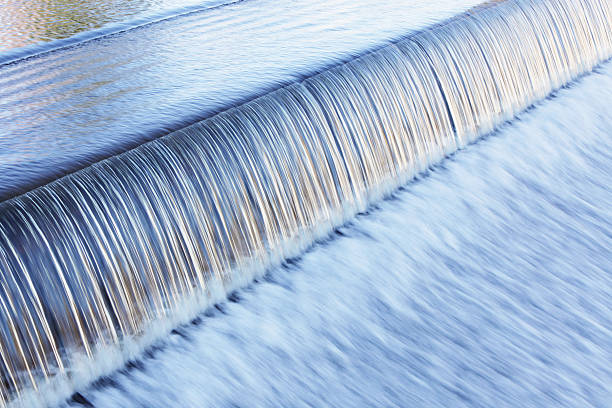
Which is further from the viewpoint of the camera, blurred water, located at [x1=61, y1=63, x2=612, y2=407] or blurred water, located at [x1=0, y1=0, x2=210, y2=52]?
blurred water, located at [x1=0, y1=0, x2=210, y2=52]

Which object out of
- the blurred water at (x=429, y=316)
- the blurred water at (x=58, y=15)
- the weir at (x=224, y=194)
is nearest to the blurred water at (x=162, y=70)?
the blurred water at (x=58, y=15)

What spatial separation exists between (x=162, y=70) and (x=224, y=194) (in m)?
1.25

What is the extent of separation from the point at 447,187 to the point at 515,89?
1.33m

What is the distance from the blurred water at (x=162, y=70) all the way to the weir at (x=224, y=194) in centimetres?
17

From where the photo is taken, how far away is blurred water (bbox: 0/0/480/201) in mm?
3281

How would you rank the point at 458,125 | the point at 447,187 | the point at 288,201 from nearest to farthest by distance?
the point at 288,201, the point at 447,187, the point at 458,125

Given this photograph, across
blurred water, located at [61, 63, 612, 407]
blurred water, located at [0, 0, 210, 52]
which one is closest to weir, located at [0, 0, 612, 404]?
blurred water, located at [61, 63, 612, 407]

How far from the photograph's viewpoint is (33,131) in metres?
3.43

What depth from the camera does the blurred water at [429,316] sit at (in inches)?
113

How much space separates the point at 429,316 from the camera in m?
3.29

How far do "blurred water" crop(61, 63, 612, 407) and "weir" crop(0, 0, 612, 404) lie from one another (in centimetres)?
15

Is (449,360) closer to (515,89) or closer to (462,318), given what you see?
(462,318)

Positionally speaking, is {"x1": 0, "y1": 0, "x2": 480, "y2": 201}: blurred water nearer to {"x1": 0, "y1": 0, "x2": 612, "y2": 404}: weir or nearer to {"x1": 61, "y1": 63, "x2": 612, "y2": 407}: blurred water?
{"x1": 0, "y1": 0, "x2": 612, "y2": 404}: weir

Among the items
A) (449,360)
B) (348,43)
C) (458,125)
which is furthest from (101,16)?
(449,360)
